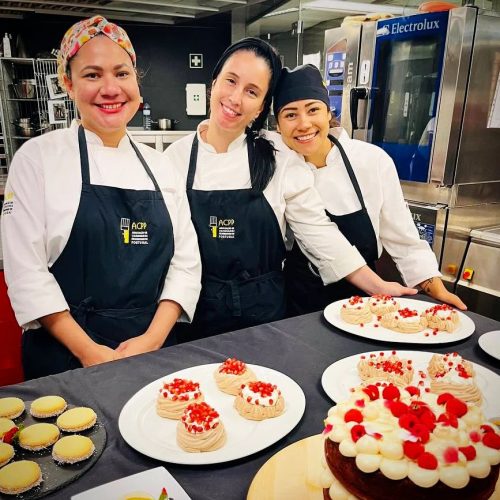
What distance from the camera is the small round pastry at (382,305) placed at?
1488 millimetres

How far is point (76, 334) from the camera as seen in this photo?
1.41 m

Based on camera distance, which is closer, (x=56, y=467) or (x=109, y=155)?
(x=56, y=467)

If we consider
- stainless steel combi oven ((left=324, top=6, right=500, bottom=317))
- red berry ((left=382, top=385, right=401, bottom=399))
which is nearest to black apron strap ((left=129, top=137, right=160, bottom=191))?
red berry ((left=382, top=385, right=401, bottom=399))

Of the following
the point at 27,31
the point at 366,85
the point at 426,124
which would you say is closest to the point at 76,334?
the point at 27,31

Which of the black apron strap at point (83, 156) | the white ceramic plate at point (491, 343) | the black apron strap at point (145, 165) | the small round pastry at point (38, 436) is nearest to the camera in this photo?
the small round pastry at point (38, 436)

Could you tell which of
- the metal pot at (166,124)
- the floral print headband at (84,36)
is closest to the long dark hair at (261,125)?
the metal pot at (166,124)

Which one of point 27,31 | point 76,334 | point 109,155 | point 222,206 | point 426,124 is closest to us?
point 27,31

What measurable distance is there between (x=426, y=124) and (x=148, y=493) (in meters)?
2.52

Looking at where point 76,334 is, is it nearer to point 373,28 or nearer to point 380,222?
point 380,222

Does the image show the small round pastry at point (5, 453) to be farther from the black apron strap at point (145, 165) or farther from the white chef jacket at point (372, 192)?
the white chef jacket at point (372, 192)

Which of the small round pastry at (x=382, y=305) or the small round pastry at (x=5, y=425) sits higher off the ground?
the small round pastry at (x=5, y=425)

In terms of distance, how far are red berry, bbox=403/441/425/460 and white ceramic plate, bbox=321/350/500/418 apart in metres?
0.38

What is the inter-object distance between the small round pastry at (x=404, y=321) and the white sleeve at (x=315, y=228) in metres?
0.43

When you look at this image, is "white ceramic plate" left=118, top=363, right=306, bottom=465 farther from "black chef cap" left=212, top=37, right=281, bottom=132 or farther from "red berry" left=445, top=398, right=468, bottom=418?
"black chef cap" left=212, top=37, right=281, bottom=132
